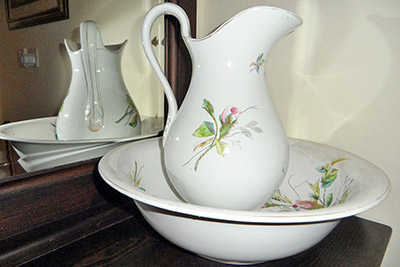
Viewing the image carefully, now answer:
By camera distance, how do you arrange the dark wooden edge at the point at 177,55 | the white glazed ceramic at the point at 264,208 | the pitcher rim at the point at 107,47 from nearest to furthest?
1. the white glazed ceramic at the point at 264,208
2. the pitcher rim at the point at 107,47
3. the dark wooden edge at the point at 177,55

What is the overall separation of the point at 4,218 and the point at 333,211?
375 millimetres

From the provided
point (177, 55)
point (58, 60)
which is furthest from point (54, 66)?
point (177, 55)

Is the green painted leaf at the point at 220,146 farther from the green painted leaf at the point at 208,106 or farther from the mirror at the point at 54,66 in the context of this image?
the mirror at the point at 54,66

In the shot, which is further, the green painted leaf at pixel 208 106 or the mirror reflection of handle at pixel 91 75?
the mirror reflection of handle at pixel 91 75

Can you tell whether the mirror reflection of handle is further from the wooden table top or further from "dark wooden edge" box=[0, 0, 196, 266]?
the wooden table top

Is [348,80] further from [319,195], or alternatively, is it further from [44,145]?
[44,145]

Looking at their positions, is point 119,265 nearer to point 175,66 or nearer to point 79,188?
point 79,188

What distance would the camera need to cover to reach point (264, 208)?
16.4 inches

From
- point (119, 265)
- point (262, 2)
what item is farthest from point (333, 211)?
point (262, 2)

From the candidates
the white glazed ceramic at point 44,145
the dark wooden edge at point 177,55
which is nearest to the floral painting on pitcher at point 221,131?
the white glazed ceramic at point 44,145

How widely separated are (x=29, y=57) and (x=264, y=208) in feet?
1.34

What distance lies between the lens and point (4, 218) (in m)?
0.35

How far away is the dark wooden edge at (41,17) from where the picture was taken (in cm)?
38

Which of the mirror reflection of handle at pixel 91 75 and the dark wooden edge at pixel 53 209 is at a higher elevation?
the mirror reflection of handle at pixel 91 75
